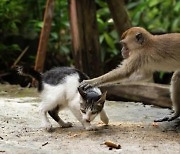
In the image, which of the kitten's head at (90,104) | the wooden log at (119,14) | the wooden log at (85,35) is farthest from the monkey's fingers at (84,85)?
the wooden log at (85,35)

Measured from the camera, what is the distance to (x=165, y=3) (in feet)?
33.6

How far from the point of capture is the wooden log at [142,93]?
6.22 metres

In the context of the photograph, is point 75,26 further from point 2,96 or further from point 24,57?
point 24,57

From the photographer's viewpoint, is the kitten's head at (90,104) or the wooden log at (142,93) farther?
the wooden log at (142,93)

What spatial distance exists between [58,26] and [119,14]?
9.88ft

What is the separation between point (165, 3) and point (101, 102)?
635cm

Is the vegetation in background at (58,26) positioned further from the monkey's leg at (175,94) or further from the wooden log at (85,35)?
the monkey's leg at (175,94)

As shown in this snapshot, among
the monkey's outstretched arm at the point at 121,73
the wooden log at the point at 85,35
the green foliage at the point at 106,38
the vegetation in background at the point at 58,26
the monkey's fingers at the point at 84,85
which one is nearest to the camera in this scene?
the monkey's fingers at the point at 84,85

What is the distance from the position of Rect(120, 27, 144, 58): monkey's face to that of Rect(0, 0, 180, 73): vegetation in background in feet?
15.3

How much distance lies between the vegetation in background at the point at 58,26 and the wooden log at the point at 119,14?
2394 millimetres

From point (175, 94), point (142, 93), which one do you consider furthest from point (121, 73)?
point (142, 93)

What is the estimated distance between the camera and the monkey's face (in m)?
4.73

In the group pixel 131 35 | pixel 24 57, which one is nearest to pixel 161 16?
pixel 24 57

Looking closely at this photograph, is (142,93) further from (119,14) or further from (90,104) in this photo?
(90,104)
